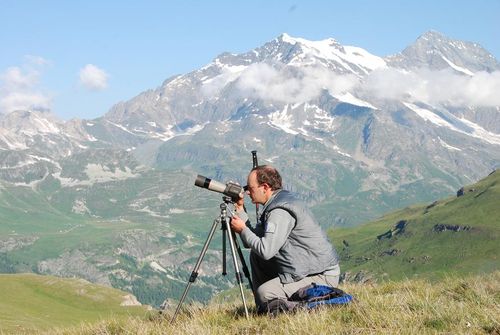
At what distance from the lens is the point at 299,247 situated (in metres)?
11.3

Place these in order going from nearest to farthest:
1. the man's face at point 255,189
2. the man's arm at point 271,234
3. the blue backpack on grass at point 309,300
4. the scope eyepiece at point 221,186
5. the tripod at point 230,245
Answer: the blue backpack on grass at point 309,300 < the man's arm at point 271,234 < the scope eyepiece at point 221,186 < the man's face at point 255,189 < the tripod at point 230,245

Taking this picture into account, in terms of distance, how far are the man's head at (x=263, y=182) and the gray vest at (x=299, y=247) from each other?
28 centimetres

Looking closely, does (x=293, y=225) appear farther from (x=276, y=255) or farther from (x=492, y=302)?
(x=492, y=302)

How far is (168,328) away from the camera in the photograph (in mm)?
9844

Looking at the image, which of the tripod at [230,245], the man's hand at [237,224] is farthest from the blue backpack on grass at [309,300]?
the man's hand at [237,224]

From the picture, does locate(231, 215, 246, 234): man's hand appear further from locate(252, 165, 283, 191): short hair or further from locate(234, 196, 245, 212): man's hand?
locate(252, 165, 283, 191): short hair

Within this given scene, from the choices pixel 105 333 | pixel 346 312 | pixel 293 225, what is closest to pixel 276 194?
pixel 293 225

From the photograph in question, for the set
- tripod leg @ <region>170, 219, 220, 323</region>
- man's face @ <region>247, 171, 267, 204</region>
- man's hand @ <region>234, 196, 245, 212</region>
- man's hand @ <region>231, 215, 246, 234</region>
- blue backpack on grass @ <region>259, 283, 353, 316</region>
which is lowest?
blue backpack on grass @ <region>259, 283, 353, 316</region>

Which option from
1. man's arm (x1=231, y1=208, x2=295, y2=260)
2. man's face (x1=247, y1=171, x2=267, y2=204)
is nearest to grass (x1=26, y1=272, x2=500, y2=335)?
man's arm (x1=231, y1=208, x2=295, y2=260)

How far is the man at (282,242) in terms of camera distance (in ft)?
35.5

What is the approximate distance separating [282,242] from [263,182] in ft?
4.45

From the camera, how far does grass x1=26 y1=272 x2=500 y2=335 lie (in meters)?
7.82

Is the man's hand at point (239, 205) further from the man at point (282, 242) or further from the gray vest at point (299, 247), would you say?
the gray vest at point (299, 247)

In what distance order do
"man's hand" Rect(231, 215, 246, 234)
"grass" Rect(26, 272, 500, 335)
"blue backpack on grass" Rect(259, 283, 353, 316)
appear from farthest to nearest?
"man's hand" Rect(231, 215, 246, 234) → "blue backpack on grass" Rect(259, 283, 353, 316) → "grass" Rect(26, 272, 500, 335)
